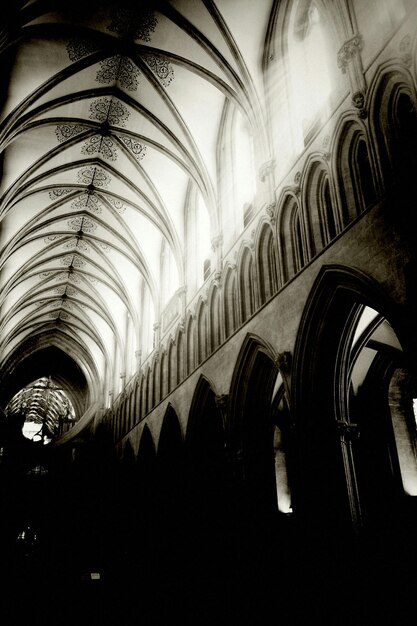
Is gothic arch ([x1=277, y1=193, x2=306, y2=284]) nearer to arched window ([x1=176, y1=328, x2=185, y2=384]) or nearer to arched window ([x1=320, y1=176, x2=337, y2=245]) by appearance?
arched window ([x1=320, y1=176, x2=337, y2=245])

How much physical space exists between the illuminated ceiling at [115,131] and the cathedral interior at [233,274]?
0.20 feet

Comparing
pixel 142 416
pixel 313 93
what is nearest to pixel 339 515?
pixel 313 93

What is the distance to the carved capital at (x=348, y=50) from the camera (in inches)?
308

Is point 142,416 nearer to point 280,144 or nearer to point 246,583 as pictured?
point 246,583

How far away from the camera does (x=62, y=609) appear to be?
10.5 metres

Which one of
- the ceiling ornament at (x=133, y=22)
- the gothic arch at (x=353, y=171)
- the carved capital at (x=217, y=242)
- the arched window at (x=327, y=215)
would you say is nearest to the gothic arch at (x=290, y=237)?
the arched window at (x=327, y=215)

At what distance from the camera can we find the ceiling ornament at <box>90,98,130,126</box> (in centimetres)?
1426

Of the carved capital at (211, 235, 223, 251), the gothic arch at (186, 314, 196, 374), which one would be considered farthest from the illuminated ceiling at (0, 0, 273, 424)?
the gothic arch at (186, 314, 196, 374)

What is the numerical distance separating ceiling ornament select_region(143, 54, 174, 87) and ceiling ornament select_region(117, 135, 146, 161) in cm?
246

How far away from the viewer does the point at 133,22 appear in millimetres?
12016

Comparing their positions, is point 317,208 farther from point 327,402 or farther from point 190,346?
point 190,346

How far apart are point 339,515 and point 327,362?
2.18m

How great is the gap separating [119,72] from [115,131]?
200cm

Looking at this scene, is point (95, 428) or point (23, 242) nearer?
point (23, 242)
